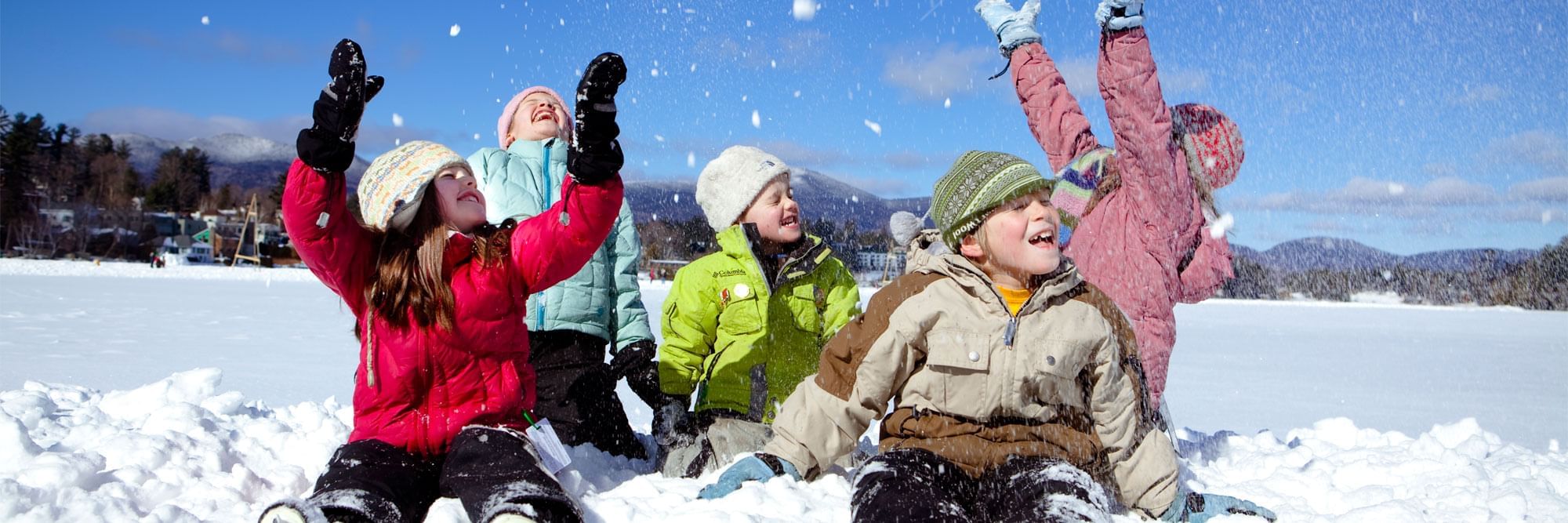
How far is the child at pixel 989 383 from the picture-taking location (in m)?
2.54

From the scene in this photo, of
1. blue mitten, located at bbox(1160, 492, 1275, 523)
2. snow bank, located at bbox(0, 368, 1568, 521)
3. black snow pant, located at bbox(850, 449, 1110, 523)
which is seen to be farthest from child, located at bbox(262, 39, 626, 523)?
blue mitten, located at bbox(1160, 492, 1275, 523)

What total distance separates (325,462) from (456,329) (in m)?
0.91

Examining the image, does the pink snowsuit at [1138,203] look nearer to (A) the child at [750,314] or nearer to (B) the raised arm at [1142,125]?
(B) the raised arm at [1142,125]

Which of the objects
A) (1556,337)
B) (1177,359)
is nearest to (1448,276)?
(1556,337)

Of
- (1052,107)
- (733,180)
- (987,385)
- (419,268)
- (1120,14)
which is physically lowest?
(987,385)

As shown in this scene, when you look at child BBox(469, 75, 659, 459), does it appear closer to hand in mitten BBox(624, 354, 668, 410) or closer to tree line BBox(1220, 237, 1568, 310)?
hand in mitten BBox(624, 354, 668, 410)

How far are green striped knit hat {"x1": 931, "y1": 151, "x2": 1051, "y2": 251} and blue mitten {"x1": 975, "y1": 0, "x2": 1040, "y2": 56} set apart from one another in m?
0.92

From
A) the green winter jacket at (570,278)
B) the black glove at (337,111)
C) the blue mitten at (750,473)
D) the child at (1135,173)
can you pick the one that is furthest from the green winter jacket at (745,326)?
the black glove at (337,111)

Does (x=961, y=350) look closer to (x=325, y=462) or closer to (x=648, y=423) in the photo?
(x=325, y=462)

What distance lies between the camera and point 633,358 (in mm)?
3836

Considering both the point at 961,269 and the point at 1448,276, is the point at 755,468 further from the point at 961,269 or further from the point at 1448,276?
the point at 1448,276

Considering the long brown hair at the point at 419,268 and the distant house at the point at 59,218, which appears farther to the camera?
the distant house at the point at 59,218

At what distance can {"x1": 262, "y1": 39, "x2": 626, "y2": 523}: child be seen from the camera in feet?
7.95

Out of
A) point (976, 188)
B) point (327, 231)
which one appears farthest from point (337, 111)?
point (976, 188)
